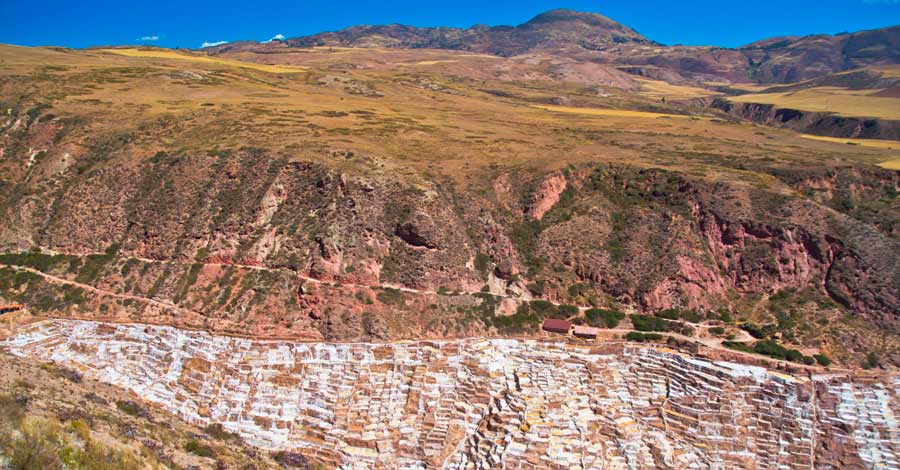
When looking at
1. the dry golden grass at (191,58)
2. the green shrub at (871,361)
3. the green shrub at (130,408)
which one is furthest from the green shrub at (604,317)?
the dry golden grass at (191,58)

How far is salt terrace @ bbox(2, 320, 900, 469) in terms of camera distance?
37.6 meters

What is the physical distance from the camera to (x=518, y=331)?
4631 cm

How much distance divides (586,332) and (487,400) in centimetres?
1064

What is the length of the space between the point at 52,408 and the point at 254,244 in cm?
2371

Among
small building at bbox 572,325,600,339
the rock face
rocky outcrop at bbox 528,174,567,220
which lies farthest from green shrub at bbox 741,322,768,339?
rocky outcrop at bbox 528,174,567,220

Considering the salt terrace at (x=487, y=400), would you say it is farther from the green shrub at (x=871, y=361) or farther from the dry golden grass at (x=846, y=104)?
the dry golden grass at (x=846, y=104)

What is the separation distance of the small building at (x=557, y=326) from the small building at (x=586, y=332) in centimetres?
71

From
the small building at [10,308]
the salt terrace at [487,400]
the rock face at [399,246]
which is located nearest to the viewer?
the salt terrace at [487,400]

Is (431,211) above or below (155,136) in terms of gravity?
below

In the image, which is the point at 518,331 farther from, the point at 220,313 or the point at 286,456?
the point at 220,313

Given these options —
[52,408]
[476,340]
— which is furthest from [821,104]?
[52,408]

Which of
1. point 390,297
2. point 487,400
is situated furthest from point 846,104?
point 487,400

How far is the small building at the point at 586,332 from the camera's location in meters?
45.3

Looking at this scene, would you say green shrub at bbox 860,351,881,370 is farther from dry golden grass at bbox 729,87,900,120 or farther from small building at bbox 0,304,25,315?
dry golden grass at bbox 729,87,900,120
